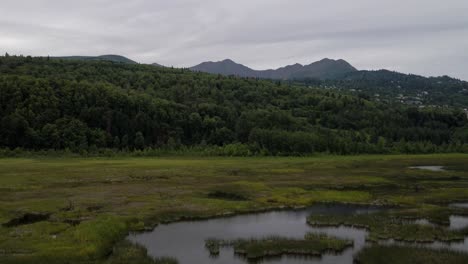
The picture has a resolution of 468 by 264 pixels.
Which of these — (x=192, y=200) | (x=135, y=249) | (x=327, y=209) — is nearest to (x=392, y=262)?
(x=135, y=249)

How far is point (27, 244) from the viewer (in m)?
39.0

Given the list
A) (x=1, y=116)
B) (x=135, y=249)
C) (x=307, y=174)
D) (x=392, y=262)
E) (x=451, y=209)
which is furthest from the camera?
(x=1, y=116)

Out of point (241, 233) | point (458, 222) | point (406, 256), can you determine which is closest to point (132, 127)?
point (241, 233)

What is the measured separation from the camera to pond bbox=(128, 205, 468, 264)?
37719mm

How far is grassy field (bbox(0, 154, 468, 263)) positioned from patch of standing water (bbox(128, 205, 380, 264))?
96.5 inches

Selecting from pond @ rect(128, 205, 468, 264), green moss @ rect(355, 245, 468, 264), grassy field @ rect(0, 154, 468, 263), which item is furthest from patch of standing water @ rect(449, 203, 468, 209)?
green moss @ rect(355, 245, 468, 264)

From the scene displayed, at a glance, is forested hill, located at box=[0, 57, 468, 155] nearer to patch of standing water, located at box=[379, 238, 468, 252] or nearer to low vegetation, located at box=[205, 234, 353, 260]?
low vegetation, located at box=[205, 234, 353, 260]

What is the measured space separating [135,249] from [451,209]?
37288mm

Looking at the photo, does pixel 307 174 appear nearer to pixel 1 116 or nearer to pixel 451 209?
pixel 451 209

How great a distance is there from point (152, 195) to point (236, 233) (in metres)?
23.8

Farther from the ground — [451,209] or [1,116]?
[1,116]

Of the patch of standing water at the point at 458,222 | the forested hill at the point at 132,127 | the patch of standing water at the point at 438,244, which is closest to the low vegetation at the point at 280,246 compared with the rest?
the patch of standing water at the point at 438,244

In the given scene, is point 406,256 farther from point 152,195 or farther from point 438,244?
point 152,195

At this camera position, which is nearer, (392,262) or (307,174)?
(392,262)
